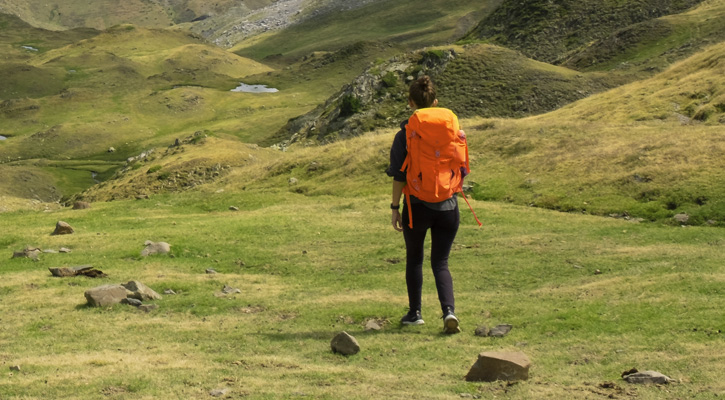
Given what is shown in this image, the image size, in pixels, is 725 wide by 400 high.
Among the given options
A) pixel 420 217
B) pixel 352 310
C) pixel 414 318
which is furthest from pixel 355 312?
pixel 420 217

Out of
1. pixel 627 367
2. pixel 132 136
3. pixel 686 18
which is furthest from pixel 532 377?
pixel 132 136

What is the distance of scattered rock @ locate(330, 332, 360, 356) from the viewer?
12625 millimetres

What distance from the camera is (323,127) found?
6650cm

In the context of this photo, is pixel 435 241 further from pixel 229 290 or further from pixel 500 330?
pixel 229 290

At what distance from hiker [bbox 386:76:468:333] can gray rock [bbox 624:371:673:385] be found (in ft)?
13.0

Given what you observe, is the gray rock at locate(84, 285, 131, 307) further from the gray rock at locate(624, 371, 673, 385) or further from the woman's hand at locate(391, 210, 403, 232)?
the gray rock at locate(624, 371, 673, 385)

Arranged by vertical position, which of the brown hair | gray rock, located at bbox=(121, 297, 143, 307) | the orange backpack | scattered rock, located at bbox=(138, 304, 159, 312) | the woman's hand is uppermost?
the brown hair

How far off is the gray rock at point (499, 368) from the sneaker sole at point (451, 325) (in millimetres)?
2943

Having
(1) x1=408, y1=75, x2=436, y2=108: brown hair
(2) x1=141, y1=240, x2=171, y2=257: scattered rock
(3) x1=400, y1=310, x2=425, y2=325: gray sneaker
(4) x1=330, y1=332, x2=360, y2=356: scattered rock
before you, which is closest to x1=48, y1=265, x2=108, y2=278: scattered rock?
(2) x1=141, y1=240, x2=171, y2=257: scattered rock

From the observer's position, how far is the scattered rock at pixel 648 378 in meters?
10.1

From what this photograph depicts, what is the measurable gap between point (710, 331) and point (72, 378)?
33.0ft

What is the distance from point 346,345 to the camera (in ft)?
41.5

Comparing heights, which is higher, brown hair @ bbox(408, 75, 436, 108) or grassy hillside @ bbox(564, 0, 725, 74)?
brown hair @ bbox(408, 75, 436, 108)

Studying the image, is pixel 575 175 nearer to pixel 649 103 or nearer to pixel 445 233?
pixel 649 103
